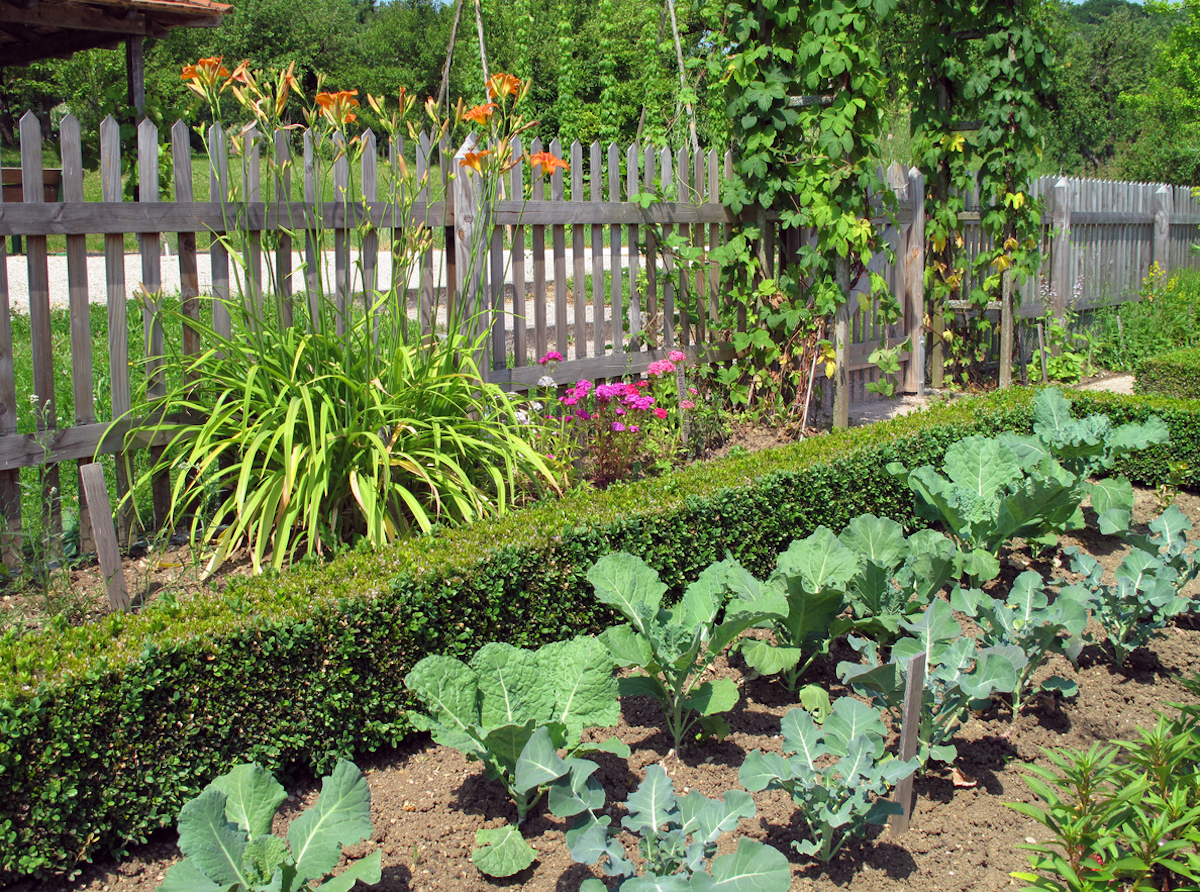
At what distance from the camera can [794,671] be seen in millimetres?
2945

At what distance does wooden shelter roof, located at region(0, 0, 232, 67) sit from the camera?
8837 millimetres

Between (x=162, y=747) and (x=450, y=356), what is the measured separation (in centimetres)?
222

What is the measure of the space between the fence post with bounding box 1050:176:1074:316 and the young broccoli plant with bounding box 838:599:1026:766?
7.77 m

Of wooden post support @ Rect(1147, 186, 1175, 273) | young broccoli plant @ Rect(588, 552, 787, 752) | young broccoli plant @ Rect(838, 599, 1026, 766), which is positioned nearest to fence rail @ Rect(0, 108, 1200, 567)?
young broccoli plant @ Rect(588, 552, 787, 752)

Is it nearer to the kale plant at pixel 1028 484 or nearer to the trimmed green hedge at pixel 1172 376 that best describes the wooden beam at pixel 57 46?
the kale plant at pixel 1028 484

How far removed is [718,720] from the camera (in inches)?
104

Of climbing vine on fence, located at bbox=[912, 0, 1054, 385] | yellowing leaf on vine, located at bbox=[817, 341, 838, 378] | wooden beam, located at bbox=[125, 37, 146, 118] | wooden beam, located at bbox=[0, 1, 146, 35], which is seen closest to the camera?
yellowing leaf on vine, located at bbox=[817, 341, 838, 378]

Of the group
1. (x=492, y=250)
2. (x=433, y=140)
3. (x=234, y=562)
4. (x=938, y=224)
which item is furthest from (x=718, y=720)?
(x=938, y=224)

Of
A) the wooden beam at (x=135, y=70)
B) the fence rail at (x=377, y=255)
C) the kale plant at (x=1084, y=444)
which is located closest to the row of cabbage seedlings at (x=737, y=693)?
the kale plant at (x=1084, y=444)

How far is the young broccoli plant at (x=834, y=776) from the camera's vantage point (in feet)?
6.76

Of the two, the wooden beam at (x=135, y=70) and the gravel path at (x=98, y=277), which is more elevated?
the wooden beam at (x=135, y=70)

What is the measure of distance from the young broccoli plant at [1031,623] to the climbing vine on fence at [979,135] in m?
5.43

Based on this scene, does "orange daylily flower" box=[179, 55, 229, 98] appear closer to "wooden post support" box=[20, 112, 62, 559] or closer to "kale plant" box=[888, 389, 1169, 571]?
"wooden post support" box=[20, 112, 62, 559]

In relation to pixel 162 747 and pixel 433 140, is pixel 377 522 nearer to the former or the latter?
pixel 162 747
